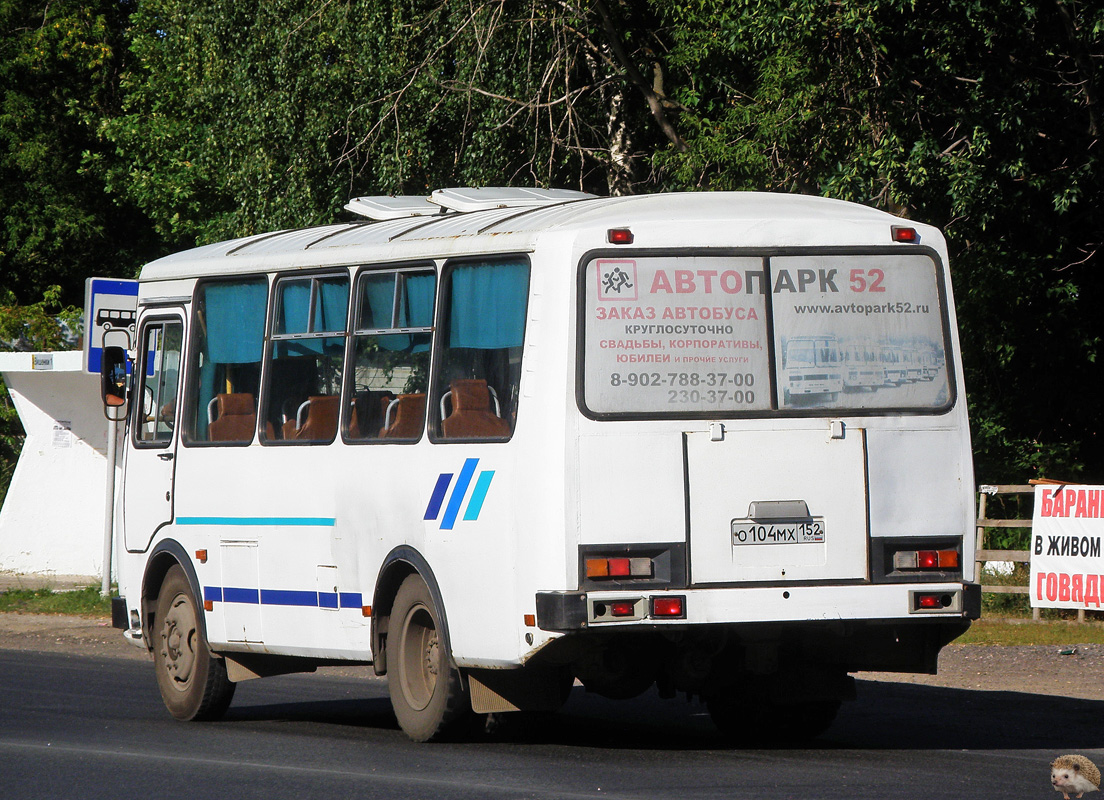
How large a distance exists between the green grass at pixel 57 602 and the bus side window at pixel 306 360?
33.7ft

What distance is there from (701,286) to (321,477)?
110 inches

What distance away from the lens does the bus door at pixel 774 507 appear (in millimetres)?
9078

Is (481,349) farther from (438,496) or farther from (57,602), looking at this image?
(57,602)

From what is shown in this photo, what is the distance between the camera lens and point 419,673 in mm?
10195

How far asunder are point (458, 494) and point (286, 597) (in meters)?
1.98

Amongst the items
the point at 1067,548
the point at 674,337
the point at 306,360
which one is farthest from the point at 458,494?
the point at 1067,548

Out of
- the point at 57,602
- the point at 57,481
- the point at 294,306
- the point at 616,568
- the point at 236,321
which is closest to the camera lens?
the point at 616,568

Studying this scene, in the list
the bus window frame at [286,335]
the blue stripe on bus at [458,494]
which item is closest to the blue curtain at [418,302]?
the bus window frame at [286,335]

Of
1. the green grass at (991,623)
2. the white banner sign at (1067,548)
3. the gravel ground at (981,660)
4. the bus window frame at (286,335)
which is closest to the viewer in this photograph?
the bus window frame at (286,335)

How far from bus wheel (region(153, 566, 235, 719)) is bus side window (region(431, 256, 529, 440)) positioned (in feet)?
9.88

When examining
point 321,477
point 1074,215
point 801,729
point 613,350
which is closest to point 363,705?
point 321,477

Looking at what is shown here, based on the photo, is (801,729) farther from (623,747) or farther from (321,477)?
(321,477)

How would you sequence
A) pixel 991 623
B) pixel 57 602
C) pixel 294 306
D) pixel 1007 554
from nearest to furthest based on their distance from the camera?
pixel 294 306 → pixel 991 623 → pixel 1007 554 → pixel 57 602

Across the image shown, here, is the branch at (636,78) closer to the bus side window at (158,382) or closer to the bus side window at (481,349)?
the bus side window at (158,382)
